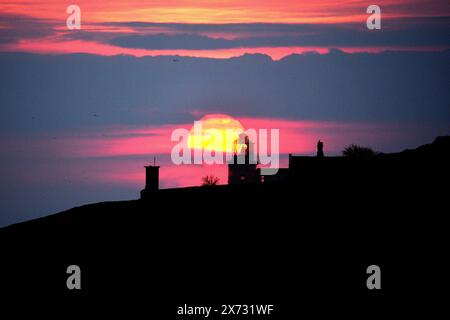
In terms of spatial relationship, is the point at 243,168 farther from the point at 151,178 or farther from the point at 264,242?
the point at 264,242

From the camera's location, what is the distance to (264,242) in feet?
139

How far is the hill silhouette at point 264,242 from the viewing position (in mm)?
37750

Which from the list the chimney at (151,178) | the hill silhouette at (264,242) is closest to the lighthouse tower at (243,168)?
the chimney at (151,178)

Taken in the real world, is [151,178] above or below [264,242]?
above

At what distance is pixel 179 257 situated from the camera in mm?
41500

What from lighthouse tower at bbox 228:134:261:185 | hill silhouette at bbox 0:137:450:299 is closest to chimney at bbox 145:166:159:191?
hill silhouette at bbox 0:137:450:299

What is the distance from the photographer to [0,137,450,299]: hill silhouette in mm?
37750

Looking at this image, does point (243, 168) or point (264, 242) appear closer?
point (264, 242)

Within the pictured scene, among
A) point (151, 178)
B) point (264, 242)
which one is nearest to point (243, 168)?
point (151, 178)

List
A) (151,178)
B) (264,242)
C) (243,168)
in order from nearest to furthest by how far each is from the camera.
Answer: (264,242) → (151,178) → (243,168)

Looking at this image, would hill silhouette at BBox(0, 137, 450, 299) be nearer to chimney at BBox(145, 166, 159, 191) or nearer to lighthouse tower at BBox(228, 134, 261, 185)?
chimney at BBox(145, 166, 159, 191)
